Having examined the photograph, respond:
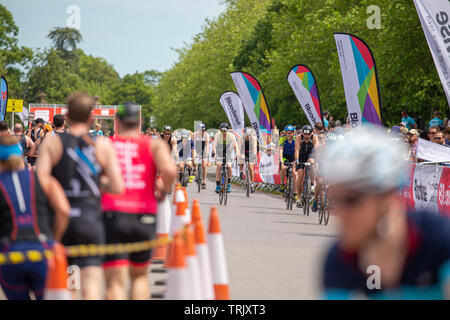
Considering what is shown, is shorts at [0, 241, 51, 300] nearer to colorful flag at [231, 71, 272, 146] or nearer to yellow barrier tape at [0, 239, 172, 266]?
yellow barrier tape at [0, 239, 172, 266]

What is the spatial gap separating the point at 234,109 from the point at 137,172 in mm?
28615

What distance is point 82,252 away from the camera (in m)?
5.64

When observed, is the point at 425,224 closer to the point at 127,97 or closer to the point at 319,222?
the point at 319,222

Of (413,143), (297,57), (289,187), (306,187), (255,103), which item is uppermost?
(297,57)

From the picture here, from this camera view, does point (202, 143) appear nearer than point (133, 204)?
No

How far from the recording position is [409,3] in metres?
29.3

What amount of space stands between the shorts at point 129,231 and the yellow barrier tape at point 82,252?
0.12 ft

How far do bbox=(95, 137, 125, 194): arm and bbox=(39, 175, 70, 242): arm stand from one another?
1.20ft

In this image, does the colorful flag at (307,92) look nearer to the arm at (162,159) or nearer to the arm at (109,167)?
the arm at (162,159)

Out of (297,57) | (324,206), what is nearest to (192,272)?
(324,206)

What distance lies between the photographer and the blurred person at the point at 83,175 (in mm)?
5691

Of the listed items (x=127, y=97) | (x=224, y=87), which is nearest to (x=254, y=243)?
(x=224, y=87)

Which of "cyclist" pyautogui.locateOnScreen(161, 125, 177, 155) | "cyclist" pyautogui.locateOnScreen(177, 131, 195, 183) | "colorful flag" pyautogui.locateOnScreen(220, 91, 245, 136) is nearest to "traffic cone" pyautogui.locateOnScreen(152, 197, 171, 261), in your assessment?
"cyclist" pyautogui.locateOnScreen(161, 125, 177, 155)

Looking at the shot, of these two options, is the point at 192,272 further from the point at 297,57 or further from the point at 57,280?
the point at 297,57
